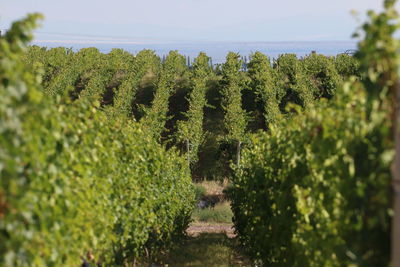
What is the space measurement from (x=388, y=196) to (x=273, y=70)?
82.4ft

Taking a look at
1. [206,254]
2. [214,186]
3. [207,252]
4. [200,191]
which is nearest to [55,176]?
[206,254]

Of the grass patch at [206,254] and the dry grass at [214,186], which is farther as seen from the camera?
the dry grass at [214,186]

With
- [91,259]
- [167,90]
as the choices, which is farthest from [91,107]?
[167,90]

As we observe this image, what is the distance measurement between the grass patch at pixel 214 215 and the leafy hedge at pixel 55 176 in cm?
1074

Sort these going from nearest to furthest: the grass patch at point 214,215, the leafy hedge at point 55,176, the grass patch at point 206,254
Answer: the leafy hedge at point 55,176 < the grass patch at point 206,254 < the grass patch at point 214,215

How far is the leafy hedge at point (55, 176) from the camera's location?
3.06 m

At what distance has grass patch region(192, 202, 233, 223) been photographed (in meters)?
18.5

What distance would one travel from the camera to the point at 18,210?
10.2ft

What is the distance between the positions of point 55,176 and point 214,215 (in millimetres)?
15143

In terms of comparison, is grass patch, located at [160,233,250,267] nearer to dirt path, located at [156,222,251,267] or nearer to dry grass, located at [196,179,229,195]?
dirt path, located at [156,222,251,267]

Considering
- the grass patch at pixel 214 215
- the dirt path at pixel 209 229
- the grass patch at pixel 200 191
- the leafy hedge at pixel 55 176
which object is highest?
the leafy hedge at pixel 55 176

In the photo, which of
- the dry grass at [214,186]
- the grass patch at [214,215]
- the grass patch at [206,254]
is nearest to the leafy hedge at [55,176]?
the grass patch at [206,254]

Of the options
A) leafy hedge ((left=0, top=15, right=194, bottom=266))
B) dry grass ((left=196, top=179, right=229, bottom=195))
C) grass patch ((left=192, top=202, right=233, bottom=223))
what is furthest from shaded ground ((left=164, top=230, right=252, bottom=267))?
dry grass ((left=196, top=179, right=229, bottom=195))

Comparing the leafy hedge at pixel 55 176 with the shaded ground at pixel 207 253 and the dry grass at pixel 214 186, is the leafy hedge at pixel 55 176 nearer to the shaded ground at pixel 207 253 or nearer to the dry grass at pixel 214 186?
the shaded ground at pixel 207 253
